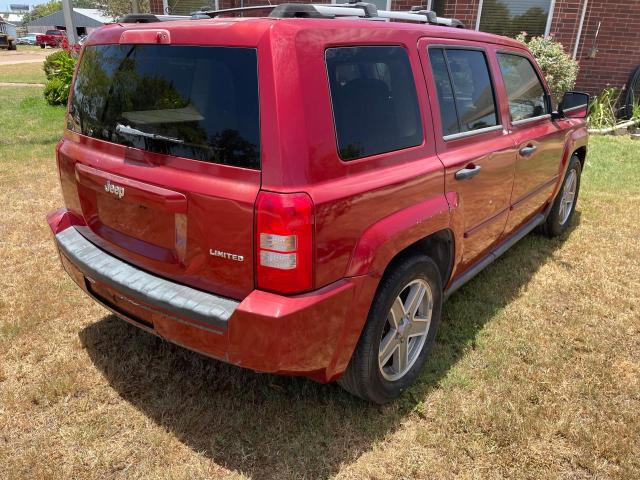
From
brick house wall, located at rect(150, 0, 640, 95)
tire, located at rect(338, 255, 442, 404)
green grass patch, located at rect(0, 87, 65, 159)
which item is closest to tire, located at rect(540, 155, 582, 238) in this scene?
tire, located at rect(338, 255, 442, 404)

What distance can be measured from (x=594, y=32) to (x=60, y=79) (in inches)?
463

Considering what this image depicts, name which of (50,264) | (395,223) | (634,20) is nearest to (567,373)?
(395,223)

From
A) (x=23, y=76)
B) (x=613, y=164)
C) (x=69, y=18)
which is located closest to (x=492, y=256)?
(x=613, y=164)

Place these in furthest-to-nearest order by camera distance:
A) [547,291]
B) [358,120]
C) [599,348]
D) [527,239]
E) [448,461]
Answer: [527,239] → [547,291] → [599,348] → [448,461] → [358,120]

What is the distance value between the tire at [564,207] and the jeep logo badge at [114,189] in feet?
12.9

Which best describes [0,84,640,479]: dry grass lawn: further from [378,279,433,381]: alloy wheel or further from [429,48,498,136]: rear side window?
[429,48,498,136]: rear side window

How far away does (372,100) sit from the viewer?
7.66 feet

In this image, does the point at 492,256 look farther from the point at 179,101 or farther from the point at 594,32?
the point at 594,32

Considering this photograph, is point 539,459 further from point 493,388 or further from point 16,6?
point 16,6

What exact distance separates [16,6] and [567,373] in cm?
Answer: 22420

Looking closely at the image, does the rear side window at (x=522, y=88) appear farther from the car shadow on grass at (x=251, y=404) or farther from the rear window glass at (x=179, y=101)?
the rear window glass at (x=179, y=101)

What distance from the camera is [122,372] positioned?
2.96 metres

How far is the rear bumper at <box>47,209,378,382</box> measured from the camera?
2.03m

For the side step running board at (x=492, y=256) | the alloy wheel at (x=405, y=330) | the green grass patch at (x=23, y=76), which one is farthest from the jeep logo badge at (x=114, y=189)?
the green grass patch at (x=23, y=76)
